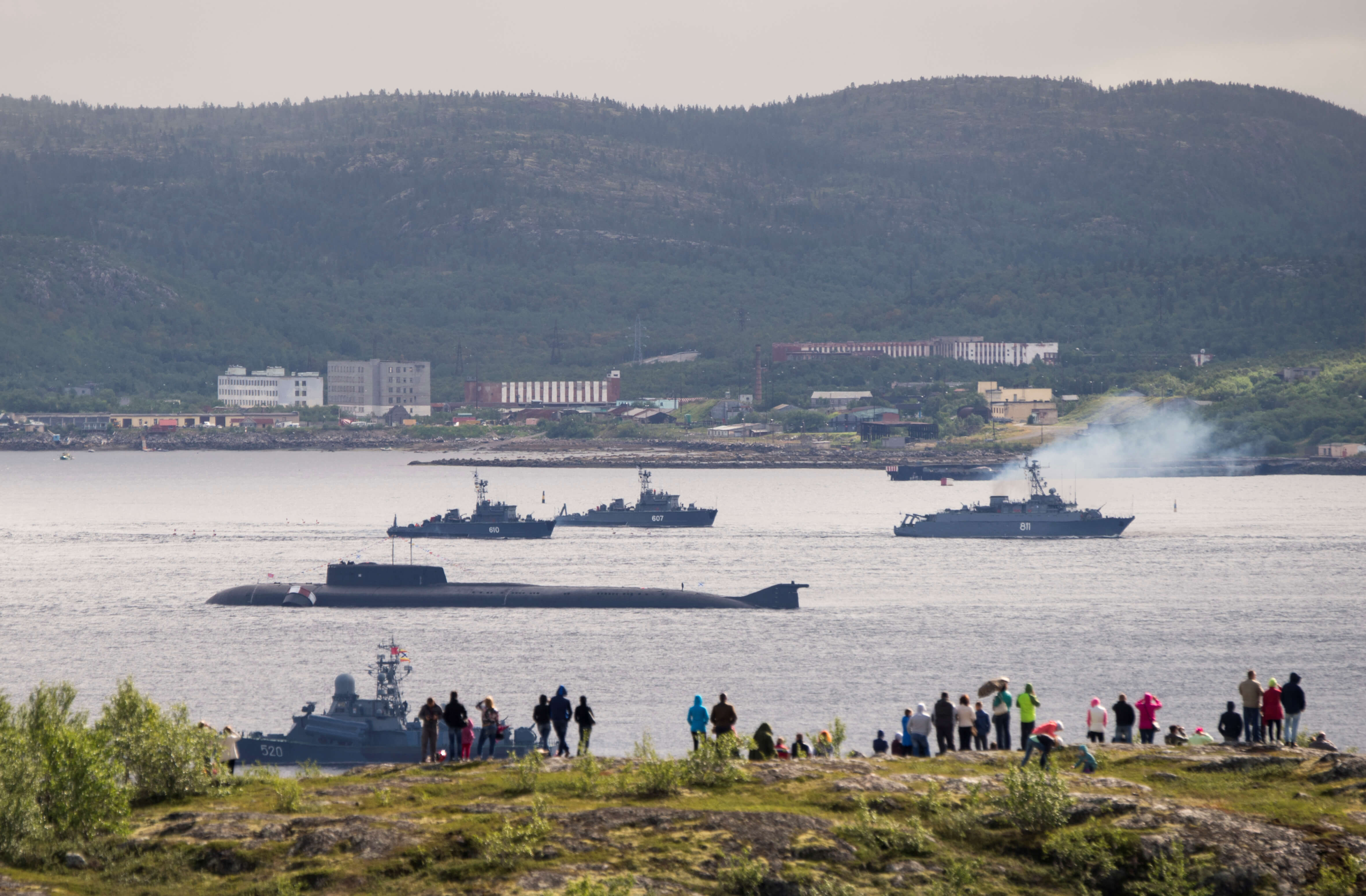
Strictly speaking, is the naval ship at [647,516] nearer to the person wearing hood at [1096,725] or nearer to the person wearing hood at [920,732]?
the person wearing hood at [920,732]

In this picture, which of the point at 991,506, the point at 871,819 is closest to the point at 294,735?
the point at 871,819

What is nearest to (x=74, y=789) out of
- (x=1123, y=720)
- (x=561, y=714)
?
(x=561, y=714)

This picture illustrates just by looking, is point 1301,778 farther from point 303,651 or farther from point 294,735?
point 303,651

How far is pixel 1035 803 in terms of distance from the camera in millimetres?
27312

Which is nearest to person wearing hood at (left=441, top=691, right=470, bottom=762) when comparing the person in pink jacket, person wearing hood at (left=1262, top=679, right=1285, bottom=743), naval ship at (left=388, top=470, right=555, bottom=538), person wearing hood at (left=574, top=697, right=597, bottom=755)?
person wearing hood at (left=574, top=697, right=597, bottom=755)

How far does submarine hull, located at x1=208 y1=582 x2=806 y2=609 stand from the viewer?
9844 cm

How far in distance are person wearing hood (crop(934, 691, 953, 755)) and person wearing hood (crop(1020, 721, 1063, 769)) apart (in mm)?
2610

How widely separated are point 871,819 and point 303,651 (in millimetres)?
60921

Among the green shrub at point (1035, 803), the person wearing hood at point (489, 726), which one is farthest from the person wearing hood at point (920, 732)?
the person wearing hood at point (489, 726)

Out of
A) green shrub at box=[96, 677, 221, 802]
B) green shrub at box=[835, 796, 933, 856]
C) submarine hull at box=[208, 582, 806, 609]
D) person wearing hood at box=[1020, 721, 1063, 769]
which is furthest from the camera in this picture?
submarine hull at box=[208, 582, 806, 609]

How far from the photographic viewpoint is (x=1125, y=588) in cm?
11138

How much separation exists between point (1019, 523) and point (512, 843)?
12545 centimetres

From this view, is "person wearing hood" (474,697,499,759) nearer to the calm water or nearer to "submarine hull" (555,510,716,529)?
the calm water

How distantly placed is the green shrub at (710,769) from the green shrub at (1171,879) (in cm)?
669
